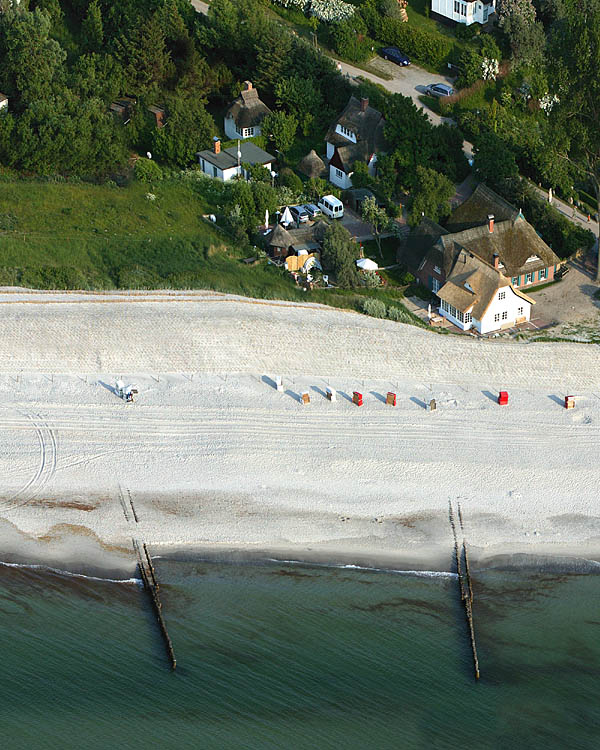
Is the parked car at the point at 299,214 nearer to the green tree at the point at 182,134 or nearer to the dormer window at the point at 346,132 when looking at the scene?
the dormer window at the point at 346,132

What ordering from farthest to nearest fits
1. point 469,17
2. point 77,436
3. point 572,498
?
1. point 469,17
2. point 77,436
3. point 572,498

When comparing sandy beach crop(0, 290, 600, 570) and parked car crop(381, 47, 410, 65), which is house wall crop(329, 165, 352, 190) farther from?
parked car crop(381, 47, 410, 65)

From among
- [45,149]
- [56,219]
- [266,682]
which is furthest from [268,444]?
[45,149]

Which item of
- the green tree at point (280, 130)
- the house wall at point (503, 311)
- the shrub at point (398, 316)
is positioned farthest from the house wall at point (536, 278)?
the green tree at point (280, 130)

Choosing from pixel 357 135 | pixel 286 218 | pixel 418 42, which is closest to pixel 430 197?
pixel 286 218

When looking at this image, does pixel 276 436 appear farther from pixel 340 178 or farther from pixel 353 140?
pixel 353 140

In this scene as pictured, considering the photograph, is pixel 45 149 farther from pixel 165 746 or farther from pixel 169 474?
pixel 165 746

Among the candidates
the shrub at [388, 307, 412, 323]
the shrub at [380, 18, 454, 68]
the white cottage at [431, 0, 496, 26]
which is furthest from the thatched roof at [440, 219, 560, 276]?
the white cottage at [431, 0, 496, 26]
